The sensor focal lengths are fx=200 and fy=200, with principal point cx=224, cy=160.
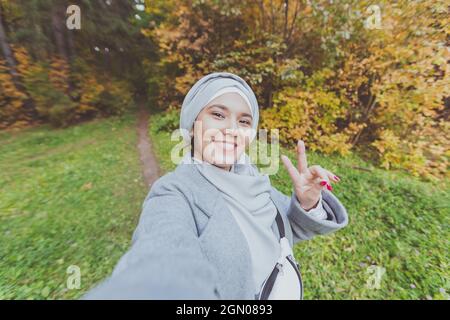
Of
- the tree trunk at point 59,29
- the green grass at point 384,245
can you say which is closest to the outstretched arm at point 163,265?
the green grass at point 384,245

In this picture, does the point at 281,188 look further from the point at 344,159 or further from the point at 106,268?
the point at 106,268

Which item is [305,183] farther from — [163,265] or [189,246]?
[163,265]

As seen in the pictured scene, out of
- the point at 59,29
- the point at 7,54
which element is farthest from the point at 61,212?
the point at 59,29

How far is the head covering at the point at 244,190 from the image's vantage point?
122 cm

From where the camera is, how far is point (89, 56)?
9.95m

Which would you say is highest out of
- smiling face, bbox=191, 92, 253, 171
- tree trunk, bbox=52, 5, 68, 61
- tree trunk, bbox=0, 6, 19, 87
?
tree trunk, bbox=52, 5, 68, 61

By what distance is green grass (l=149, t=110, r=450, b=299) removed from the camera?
96.1 inches

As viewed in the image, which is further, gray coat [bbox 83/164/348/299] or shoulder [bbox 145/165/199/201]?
shoulder [bbox 145/165/199/201]

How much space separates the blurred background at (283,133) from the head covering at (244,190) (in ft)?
5.55

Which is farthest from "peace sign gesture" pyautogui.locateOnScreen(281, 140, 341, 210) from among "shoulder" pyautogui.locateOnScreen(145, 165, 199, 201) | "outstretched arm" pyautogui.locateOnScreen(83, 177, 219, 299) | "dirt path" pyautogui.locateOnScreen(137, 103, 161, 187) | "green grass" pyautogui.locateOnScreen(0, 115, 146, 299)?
"dirt path" pyautogui.locateOnScreen(137, 103, 161, 187)

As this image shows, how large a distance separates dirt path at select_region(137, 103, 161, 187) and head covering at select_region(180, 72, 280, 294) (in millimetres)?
3905

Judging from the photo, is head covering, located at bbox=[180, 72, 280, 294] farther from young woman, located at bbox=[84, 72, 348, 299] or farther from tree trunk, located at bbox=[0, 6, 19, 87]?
tree trunk, located at bbox=[0, 6, 19, 87]

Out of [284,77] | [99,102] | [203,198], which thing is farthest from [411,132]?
[99,102]

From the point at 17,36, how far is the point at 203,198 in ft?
35.8
